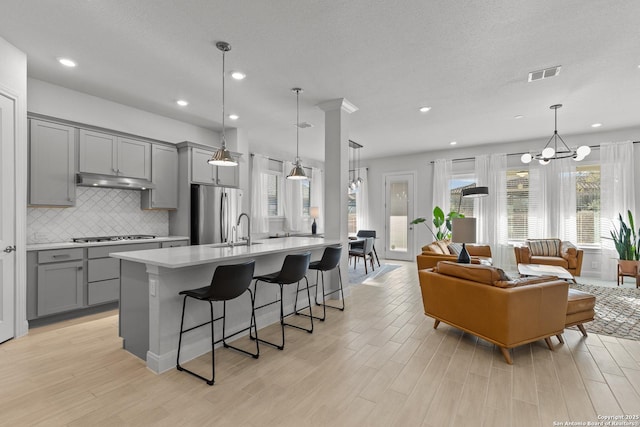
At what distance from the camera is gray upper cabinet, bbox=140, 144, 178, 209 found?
4.71 meters

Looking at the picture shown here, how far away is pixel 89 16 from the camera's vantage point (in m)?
2.57

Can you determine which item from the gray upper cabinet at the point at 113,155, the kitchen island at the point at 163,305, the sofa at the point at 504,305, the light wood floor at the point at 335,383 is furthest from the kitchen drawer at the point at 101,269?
the sofa at the point at 504,305

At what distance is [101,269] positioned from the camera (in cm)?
388

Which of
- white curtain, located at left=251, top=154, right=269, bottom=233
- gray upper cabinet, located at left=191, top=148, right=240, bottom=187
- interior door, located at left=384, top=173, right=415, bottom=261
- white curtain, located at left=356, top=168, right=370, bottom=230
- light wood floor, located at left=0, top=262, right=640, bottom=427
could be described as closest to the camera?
light wood floor, located at left=0, top=262, right=640, bottom=427

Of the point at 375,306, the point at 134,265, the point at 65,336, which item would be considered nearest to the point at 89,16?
the point at 134,265

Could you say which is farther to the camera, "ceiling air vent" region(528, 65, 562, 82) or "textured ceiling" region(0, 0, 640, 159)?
"ceiling air vent" region(528, 65, 562, 82)

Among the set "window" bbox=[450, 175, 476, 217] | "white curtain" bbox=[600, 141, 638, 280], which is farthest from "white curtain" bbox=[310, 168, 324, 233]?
"white curtain" bbox=[600, 141, 638, 280]

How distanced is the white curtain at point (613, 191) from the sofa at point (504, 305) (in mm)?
4468

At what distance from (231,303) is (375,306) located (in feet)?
6.75

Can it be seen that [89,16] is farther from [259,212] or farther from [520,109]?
[520,109]

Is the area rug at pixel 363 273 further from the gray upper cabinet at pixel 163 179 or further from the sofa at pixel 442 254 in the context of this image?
the gray upper cabinet at pixel 163 179

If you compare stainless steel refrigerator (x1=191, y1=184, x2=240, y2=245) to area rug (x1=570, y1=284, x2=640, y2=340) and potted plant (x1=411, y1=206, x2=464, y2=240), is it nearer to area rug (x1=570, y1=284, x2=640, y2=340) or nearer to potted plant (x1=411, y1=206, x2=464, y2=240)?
potted plant (x1=411, y1=206, x2=464, y2=240)

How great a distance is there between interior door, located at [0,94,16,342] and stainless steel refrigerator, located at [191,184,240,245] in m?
2.15

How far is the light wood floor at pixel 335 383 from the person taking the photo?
76.5 inches
